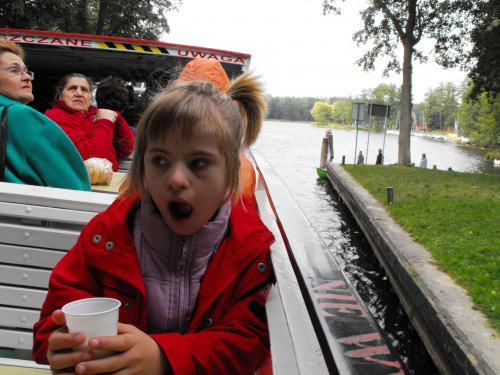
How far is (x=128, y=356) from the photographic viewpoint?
114 cm

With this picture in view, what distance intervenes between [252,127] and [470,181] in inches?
675

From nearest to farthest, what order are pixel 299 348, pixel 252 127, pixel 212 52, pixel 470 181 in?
1. pixel 299 348
2. pixel 252 127
3. pixel 212 52
4. pixel 470 181

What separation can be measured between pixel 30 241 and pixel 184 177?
3.48ft

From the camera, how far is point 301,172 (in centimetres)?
2620

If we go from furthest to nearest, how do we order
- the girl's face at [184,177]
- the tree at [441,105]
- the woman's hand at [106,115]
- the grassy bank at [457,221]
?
the tree at [441,105]
the grassy bank at [457,221]
the woman's hand at [106,115]
the girl's face at [184,177]

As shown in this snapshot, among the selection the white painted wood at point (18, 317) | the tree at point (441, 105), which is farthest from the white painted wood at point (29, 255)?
the tree at point (441, 105)

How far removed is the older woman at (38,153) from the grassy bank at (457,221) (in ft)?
16.1

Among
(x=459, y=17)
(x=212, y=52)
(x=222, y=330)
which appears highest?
(x=459, y=17)

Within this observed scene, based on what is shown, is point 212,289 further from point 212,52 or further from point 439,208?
point 439,208

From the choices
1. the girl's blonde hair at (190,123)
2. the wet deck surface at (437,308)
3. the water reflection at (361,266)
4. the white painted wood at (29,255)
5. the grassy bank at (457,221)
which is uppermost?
the girl's blonde hair at (190,123)

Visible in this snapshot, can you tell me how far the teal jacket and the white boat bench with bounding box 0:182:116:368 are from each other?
13.1 inches

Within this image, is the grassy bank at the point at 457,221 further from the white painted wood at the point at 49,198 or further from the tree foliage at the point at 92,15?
the tree foliage at the point at 92,15

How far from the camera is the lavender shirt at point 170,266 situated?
145cm

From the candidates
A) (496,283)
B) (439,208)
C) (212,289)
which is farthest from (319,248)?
(439,208)
